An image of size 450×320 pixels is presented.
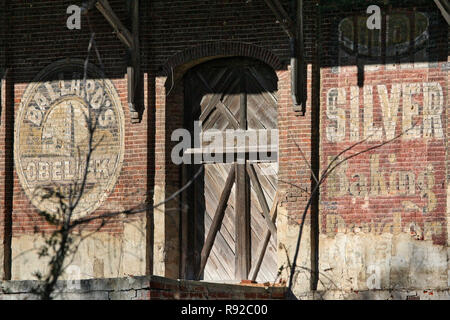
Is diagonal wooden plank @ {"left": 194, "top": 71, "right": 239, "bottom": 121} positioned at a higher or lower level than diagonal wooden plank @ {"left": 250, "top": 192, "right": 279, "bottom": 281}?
higher

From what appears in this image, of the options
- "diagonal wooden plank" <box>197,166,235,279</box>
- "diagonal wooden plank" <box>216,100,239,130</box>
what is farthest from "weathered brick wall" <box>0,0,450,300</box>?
"diagonal wooden plank" <box>216,100,239,130</box>

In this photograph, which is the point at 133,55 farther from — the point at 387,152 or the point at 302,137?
the point at 387,152

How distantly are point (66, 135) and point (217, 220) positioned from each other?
261 cm

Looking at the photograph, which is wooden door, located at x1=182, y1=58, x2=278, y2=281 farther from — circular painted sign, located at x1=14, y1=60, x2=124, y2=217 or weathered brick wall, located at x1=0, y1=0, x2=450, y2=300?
circular painted sign, located at x1=14, y1=60, x2=124, y2=217

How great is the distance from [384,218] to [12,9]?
6.48 metres

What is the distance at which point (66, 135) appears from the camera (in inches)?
588

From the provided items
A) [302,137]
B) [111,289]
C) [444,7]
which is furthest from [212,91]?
[111,289]

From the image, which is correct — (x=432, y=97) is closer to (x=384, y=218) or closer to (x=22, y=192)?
(x=384, y=218)

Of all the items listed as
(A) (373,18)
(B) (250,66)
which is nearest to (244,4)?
(B) (250,66)

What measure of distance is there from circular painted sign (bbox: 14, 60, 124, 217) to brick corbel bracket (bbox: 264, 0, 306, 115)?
8.73 feet

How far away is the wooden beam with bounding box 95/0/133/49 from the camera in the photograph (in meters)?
13.7

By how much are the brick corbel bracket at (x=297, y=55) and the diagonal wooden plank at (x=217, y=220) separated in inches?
62.5

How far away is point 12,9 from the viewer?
50.0ft

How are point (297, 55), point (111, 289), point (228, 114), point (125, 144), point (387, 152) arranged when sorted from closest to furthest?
point (111, 289)
point (387, 152)
point (297, 55)
point (125, 144)
point (228, 114)
